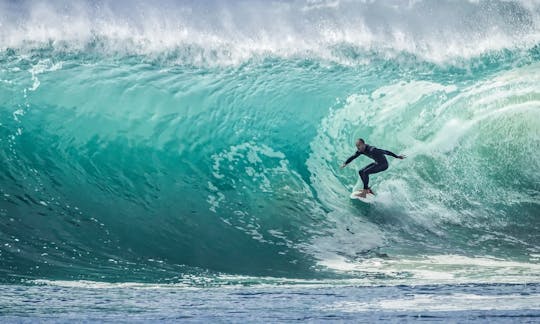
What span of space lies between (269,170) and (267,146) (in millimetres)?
621

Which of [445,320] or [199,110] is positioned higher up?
[199,110]

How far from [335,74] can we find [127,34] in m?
3.79

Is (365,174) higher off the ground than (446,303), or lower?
higher

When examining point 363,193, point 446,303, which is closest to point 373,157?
point 363,193

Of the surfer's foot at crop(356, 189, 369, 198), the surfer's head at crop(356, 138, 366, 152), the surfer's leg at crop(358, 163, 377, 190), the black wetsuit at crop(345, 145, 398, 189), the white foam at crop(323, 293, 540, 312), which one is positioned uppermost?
the surfer's head at crop(356, 138, 366, 152)

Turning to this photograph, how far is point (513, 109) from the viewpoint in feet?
34.9

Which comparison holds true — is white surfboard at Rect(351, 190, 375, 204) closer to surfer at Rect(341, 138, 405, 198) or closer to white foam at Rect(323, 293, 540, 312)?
surfer at Rect(341, 138, 405, 198)

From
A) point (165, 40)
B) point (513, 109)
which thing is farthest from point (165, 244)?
point (513, 109)

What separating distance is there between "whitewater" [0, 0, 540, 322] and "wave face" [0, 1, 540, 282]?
0.03 m

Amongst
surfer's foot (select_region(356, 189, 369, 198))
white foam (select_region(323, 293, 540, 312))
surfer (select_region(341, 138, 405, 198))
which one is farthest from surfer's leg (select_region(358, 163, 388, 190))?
white foam (select_region(323, 293, 540, 312))

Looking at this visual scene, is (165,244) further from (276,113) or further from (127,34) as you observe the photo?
(127,34)

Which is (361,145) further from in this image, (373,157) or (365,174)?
(365,174)

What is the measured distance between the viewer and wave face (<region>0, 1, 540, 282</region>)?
746 centimetres

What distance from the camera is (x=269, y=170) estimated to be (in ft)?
32.0
